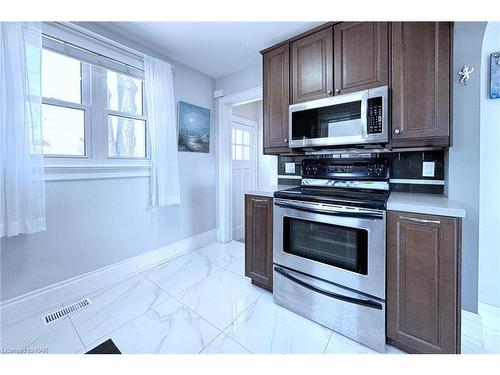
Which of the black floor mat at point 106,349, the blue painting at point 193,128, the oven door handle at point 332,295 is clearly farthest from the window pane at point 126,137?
the oven door handle at point 332,295

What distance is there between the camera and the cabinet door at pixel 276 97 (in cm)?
206

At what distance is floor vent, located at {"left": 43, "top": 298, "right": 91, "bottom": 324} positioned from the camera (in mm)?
1627

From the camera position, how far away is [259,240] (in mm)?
1980

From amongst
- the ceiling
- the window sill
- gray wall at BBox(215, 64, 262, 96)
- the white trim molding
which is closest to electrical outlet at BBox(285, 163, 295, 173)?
gray wall at BBox(215, 64, 262, 96)

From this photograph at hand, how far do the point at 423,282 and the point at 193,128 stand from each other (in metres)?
2.83

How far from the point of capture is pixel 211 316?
1.65 m

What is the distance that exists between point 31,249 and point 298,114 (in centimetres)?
246

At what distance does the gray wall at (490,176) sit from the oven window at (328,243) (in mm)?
863

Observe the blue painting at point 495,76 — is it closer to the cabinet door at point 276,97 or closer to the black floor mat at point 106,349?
the cabinet door at point 276,97

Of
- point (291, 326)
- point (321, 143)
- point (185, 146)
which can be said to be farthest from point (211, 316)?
point (185, 146)

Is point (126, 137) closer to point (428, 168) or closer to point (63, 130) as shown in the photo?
point (63, 130)

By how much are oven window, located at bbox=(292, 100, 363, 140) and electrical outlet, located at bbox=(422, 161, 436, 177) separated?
604mm

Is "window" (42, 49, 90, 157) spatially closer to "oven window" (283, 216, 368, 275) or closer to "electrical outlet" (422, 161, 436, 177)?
"oven window" (283, 216, 368, 275)
